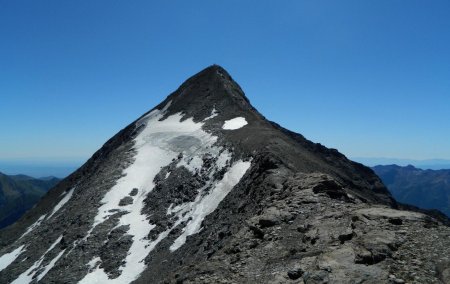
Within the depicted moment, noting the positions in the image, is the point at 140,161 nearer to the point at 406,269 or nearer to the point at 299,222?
the point at 299,222

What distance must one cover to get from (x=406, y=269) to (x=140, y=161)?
55.4 metres

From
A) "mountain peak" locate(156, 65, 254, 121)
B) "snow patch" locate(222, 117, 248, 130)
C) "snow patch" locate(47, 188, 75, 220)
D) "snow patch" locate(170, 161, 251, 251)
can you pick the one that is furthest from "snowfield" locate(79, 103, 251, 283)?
"snow patch" locate(47, 188, 75, 220)

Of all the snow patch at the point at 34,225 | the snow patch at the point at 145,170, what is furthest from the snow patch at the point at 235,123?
the snow patch at the point at 34,225

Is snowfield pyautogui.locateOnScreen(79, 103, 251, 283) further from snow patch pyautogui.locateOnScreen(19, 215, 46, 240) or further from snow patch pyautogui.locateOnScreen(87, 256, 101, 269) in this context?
snow patch pyautogui.locateOnScreen(19, 215, 46, 240)

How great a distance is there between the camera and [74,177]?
88.6m

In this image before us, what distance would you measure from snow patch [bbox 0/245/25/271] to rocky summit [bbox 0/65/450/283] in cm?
27

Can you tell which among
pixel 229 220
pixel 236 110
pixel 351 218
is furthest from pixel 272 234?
pixel 236 110

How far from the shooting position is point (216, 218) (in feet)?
127

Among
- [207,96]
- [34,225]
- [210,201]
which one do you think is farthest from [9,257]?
[207,96]

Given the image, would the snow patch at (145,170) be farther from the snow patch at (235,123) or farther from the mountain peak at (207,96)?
the mountain peak at (207,96)

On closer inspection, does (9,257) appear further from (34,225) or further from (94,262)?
(94,262)

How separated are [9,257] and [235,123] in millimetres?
38632

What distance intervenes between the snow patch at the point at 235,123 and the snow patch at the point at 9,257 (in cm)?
3495

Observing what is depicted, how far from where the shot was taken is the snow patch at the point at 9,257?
5535 cm
